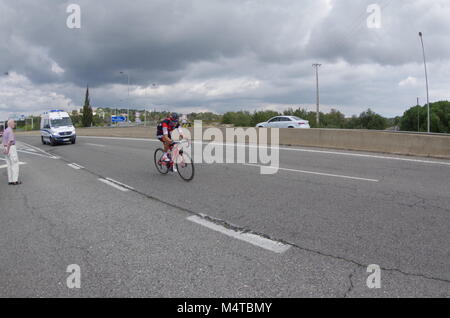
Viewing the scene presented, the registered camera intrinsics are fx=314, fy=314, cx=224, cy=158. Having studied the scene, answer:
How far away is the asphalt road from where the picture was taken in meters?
3.01

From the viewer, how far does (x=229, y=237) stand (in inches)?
165

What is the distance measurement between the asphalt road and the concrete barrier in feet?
17.3

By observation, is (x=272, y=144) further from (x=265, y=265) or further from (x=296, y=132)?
(x=265, y=265)

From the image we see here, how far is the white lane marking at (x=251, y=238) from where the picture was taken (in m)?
3.84

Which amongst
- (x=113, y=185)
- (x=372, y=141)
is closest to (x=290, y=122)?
(x=372, y=141)

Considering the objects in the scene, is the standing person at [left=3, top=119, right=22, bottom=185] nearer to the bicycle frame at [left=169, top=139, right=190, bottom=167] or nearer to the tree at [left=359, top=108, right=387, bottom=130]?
the bicycle frame at [left=169, top=139, right=190, bottom=167]

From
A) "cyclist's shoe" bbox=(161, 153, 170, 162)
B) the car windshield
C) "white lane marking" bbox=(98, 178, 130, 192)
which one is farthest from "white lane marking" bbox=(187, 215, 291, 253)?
the car windshield

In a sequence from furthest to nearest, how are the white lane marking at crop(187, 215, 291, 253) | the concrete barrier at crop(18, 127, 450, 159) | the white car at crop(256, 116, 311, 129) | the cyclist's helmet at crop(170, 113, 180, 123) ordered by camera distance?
the white car at crop(256, 116, 311, 129), the concrete barrier at crop(18, 127, 450, 159), the cyclist's helmet at crop(170, 113, 180, 123), the white lane marking at crop(187, 215, 291, 253)

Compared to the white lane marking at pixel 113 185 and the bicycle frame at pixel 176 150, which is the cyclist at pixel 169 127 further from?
the white lane marking at pixel 113 185

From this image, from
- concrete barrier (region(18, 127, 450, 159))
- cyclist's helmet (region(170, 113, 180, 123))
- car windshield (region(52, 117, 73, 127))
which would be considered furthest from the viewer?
car windshield (region(52, 117, 73, 127))

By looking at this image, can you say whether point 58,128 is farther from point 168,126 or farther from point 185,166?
point 185,166

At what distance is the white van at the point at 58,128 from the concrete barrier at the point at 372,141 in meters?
15.9

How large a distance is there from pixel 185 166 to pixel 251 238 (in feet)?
15.0

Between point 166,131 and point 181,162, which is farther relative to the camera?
point 166,131
